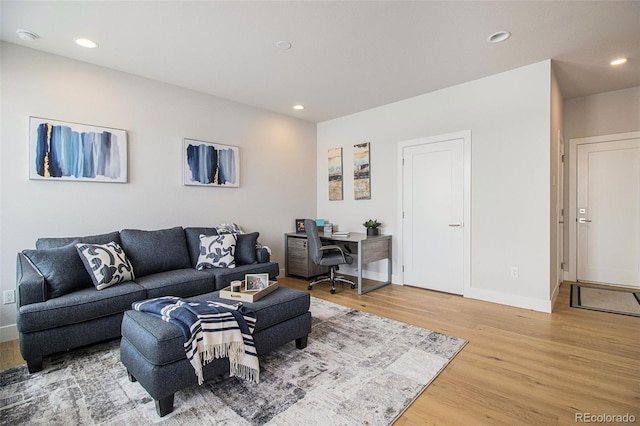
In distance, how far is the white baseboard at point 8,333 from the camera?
271cm

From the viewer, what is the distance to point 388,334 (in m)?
2.80

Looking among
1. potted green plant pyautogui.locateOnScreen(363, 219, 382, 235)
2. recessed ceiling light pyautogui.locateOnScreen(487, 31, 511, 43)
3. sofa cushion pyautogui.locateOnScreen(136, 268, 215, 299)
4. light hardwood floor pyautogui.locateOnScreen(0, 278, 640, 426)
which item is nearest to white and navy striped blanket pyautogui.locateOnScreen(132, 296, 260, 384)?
sofa cushion pyautogui.locateOnScreen(136, 268, 215, 299)

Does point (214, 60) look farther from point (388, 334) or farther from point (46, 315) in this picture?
point (388, 334)

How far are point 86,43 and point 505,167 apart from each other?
179 inches

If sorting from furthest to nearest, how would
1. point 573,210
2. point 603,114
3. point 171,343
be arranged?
point 573,210 → point 603,114 → point 171,343

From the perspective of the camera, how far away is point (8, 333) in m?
2.74

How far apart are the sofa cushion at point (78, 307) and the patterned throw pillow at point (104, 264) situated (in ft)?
0.26

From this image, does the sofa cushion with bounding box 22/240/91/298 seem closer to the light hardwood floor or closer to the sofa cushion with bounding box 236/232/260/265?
the light hardwood floor

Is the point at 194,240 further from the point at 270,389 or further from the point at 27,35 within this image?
the point at 27,35

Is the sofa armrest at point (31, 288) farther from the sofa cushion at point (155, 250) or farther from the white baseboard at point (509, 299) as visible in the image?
the white baseboard at point (509, 299)

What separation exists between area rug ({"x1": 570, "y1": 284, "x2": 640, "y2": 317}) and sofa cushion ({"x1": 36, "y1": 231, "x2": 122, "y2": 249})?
5.18 meters

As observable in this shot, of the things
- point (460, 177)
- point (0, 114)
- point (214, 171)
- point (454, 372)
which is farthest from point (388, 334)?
Result: point (0, 114)

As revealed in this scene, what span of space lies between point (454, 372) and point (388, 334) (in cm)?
71

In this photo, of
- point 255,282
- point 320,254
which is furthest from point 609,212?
point 255,282
